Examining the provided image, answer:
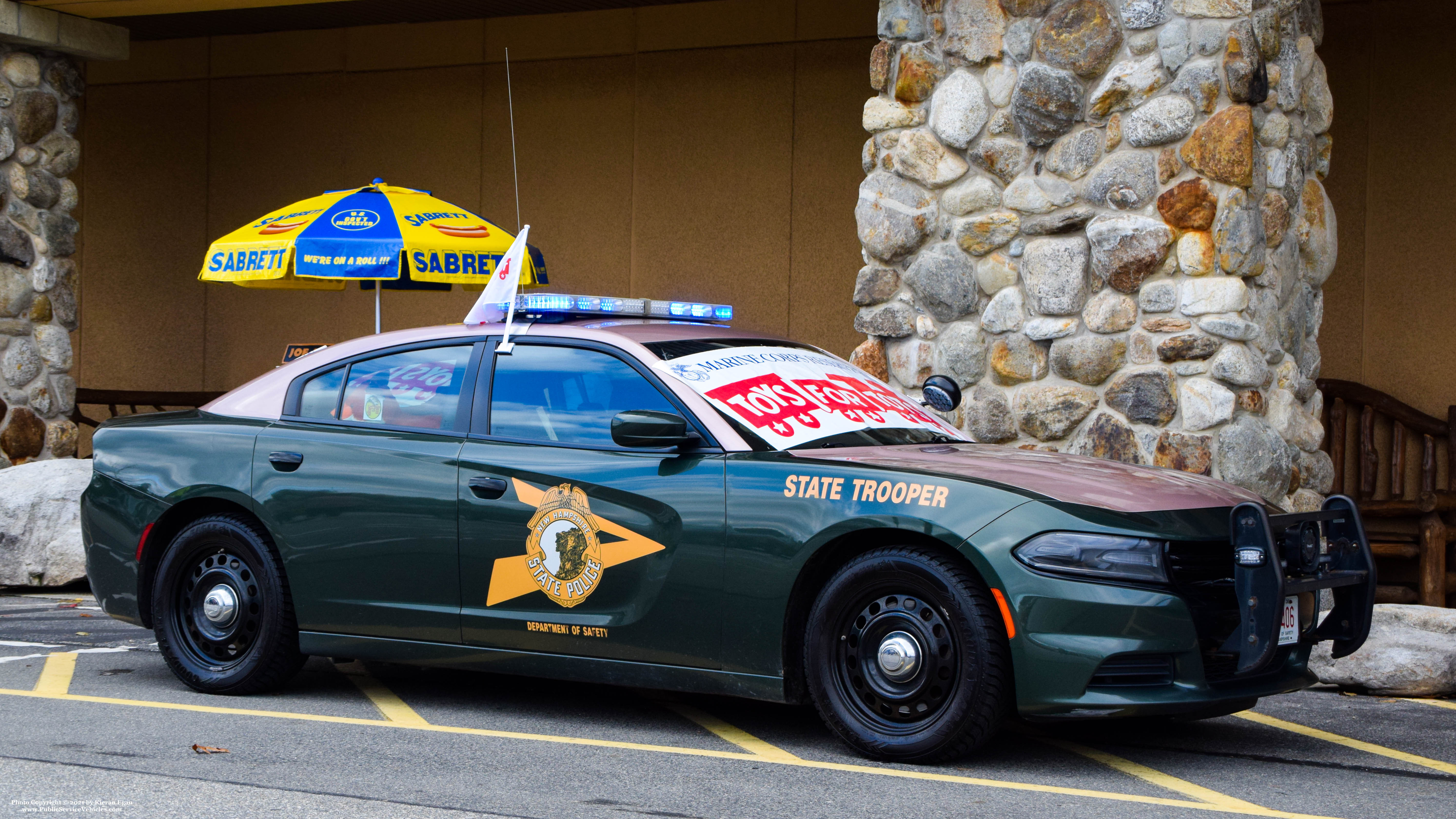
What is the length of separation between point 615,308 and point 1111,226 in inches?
111

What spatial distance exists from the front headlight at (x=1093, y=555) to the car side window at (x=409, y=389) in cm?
232

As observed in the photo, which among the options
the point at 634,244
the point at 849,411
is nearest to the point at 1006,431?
the point at 849,411

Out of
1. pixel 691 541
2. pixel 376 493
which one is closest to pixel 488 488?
pixel 376 493

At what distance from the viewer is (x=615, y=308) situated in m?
6.38

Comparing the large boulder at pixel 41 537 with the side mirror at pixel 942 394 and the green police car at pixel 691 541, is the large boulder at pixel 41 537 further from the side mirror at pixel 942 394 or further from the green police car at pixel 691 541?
the side mirror at pixel 942 394

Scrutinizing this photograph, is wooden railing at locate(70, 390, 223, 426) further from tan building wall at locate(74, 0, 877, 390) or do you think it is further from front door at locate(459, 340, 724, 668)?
front door at locate(459, 340, 724, 668)

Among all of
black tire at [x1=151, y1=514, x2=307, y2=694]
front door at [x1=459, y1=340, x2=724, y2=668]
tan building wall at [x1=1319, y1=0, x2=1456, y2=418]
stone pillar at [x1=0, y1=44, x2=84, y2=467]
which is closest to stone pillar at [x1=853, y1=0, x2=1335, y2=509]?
tan building wall at [x1=1319, y1=0, x2=1456, y2=418]

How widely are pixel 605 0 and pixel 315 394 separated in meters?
→ 6.83

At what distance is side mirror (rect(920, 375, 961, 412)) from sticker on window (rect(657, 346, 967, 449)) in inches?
7.6

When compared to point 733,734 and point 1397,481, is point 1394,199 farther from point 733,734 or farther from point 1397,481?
point 733,734

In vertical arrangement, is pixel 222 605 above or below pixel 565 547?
below

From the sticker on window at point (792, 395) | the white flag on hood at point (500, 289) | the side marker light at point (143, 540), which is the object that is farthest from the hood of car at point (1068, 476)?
the side marker light at point (143, 540)

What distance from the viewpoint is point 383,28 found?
1366 cm

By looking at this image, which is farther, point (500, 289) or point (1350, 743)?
point (500, 289)
